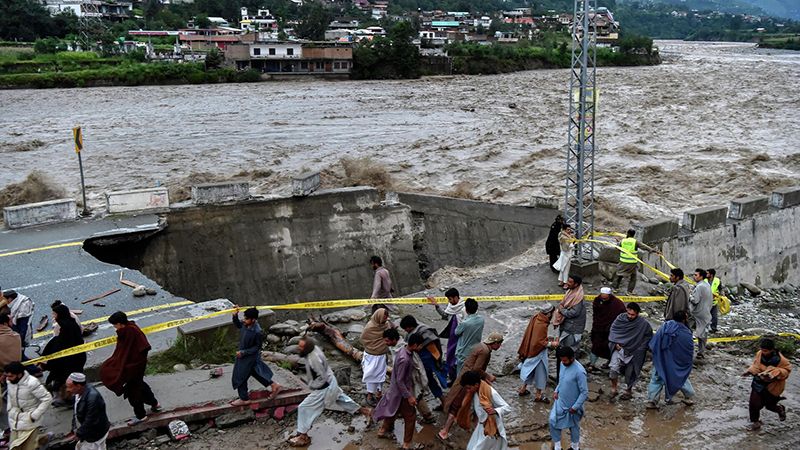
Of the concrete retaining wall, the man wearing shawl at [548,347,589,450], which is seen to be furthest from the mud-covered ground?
the concrete retaining wall

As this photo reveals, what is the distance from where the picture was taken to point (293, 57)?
6900 centimetres

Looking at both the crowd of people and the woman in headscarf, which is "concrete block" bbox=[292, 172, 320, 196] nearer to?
the crowd of people

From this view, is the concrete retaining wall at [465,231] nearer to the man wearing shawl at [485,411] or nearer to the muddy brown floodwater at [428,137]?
the muddy brown floodwater at [428,137]

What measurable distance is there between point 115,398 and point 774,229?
16083mm

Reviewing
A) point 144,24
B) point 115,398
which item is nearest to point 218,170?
point 115,398

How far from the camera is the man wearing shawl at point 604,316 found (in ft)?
28.9

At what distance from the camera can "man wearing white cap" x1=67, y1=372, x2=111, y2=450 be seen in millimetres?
6508

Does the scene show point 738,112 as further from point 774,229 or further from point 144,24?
point 144,24

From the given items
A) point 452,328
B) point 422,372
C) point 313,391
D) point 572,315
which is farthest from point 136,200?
point 572,315

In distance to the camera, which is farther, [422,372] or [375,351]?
[375,351]

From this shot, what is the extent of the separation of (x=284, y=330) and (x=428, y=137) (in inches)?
1207

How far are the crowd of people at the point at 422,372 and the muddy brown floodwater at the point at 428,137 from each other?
16339 mm

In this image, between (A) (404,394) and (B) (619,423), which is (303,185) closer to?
(A) (404,394)

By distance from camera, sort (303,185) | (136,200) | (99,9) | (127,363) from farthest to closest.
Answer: (99,9)
(303,185)
(136,200)
(127,363)
